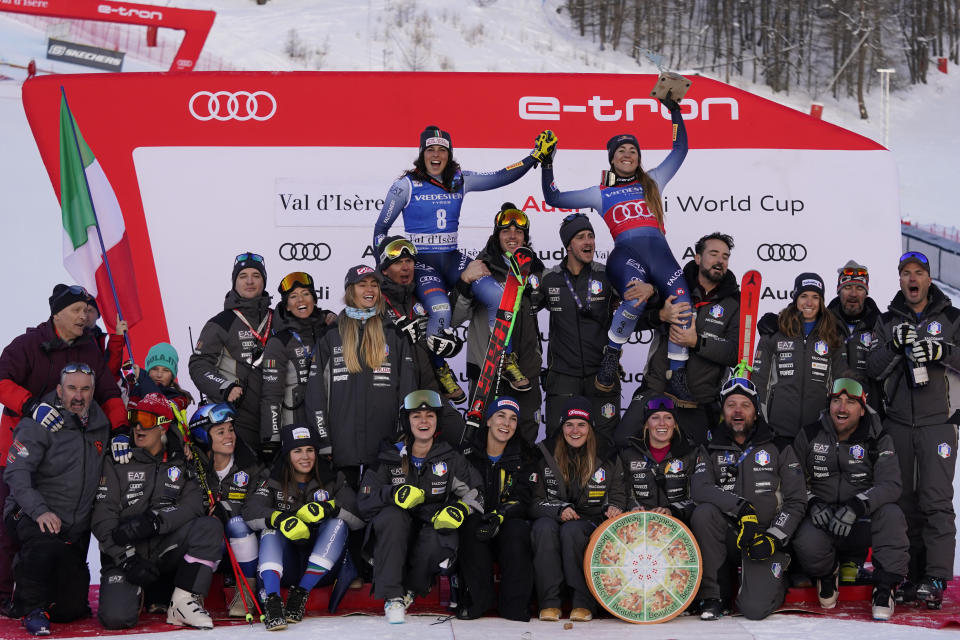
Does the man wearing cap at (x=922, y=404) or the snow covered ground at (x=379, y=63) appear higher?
the snow covered ground at (x=379, y=63)

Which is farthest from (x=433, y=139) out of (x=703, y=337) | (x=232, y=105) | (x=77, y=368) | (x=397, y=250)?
(x=77, y=368)

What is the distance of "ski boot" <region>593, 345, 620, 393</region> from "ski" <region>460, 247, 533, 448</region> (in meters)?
0.61

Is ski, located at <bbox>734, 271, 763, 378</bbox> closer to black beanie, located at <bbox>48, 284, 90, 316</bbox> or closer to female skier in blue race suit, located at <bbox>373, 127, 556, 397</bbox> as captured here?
female skier in blue race suit, located at <bbox>373, 127, 556, 397</bbox>

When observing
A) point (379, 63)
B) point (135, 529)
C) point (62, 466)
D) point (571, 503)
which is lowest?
point (135, 529)

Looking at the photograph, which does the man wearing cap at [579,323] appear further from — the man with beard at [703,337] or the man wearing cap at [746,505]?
the man wearing cap at [746,505]

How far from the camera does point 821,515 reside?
6266mm

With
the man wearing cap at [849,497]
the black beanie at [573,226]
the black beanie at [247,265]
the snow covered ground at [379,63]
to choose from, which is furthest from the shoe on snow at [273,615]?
the snow covered ground at [379,63]

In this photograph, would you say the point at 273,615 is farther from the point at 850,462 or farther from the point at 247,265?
the point at 850,462

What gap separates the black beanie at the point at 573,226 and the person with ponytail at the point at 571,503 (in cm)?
127

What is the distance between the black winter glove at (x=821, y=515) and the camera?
626cm

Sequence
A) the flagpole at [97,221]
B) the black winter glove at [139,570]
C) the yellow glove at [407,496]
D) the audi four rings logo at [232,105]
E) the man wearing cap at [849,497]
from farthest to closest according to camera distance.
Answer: the audi four rings logo at [232,105] < the flagpole at [97,221] < the man wearing cap at [849,497] < the yellow glove at [407,496] < the black winter glove at [139,570]

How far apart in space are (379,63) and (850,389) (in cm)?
2802

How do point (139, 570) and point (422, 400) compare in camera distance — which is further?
point (422, 400)

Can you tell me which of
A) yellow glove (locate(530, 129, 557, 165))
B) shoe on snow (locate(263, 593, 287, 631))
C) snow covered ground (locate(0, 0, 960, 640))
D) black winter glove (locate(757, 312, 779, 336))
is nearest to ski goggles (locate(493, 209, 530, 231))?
yellow glove (locate(530, 129, 557, 165))
